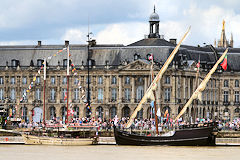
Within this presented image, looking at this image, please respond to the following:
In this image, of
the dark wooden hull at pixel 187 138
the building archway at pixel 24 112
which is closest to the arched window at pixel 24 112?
the building archway at pixel 24 112

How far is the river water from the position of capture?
304 feet

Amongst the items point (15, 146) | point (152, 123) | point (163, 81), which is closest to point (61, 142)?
point (15, 146)

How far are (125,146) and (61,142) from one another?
20.1 ft

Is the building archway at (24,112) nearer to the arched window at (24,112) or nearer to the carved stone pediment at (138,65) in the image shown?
the arched window at (24,112)

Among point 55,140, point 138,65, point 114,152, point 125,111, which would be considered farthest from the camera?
point 125,111

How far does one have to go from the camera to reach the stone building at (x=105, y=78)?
501 feet

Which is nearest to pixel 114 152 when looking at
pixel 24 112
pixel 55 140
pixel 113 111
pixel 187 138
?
pixel 187 138

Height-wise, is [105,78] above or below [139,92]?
above

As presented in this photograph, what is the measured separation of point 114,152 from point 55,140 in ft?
34.2

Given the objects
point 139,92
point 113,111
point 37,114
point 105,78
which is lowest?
point 37,114

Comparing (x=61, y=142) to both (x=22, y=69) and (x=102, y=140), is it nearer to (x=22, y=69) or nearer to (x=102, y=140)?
(x=102, y=140)

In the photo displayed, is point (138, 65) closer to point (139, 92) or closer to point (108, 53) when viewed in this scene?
point (139, 92)

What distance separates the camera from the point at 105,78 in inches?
6107

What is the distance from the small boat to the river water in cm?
165
